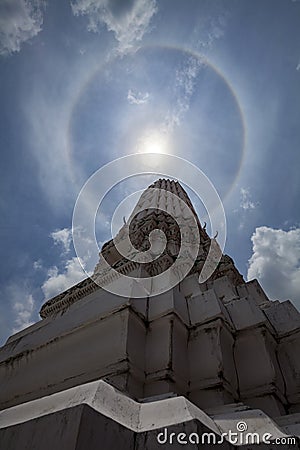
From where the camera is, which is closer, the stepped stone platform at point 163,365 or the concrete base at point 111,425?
the concrete base at point 111,425

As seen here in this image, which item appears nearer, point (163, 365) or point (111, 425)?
point (111, 425)

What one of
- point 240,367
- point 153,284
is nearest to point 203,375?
point 240,367

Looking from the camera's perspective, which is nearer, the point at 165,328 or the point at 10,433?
the point at 10,433

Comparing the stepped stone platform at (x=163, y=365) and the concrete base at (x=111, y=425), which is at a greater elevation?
the stepped stone platform at (x=163, y=365)

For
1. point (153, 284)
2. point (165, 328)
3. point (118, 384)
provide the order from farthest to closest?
point (153, 284) < point (165, 328) < point (118, 384)

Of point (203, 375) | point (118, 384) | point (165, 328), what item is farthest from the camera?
point (165, 328)

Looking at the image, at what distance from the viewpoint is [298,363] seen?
15.6ft

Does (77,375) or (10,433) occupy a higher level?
(77,375)

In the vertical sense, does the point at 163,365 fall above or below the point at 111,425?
above

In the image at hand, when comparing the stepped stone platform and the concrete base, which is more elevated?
the stepped stone platform

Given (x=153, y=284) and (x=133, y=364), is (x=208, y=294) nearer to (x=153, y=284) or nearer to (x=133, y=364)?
(x=153, y=284)

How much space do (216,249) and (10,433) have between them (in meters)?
10.7

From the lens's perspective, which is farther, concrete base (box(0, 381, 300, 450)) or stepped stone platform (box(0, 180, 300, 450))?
stepped stone platform (box(0, 180, 300, 450))

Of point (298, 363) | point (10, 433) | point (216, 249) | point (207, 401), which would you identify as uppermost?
point (216, 249)
